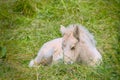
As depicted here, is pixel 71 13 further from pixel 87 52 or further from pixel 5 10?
pixel 87 52

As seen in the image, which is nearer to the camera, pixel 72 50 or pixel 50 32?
pixel 72 50

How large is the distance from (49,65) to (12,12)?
2.32 metres

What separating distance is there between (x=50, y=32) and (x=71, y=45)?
5.45ft

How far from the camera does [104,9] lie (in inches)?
326

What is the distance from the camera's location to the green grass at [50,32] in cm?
584

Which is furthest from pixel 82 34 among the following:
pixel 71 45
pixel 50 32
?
pixel 50 32

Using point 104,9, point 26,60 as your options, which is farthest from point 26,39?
point 104,9

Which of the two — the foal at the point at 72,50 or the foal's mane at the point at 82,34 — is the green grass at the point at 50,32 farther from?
the foal's mane at the point at 82,34

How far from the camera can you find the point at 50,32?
24.5 feet

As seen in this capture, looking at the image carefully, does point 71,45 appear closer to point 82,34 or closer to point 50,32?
point 82,34

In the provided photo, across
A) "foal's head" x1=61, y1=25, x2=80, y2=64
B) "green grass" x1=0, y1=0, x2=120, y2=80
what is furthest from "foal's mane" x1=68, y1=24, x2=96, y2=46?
"green grass" x1=0, y1=0, x2=120, y2=80

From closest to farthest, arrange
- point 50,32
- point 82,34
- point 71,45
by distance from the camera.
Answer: point 71,45, point 82,34, point 50,32

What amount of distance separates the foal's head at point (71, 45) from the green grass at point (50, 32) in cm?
12

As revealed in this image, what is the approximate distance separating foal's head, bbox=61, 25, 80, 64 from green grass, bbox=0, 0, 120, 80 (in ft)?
0.38
